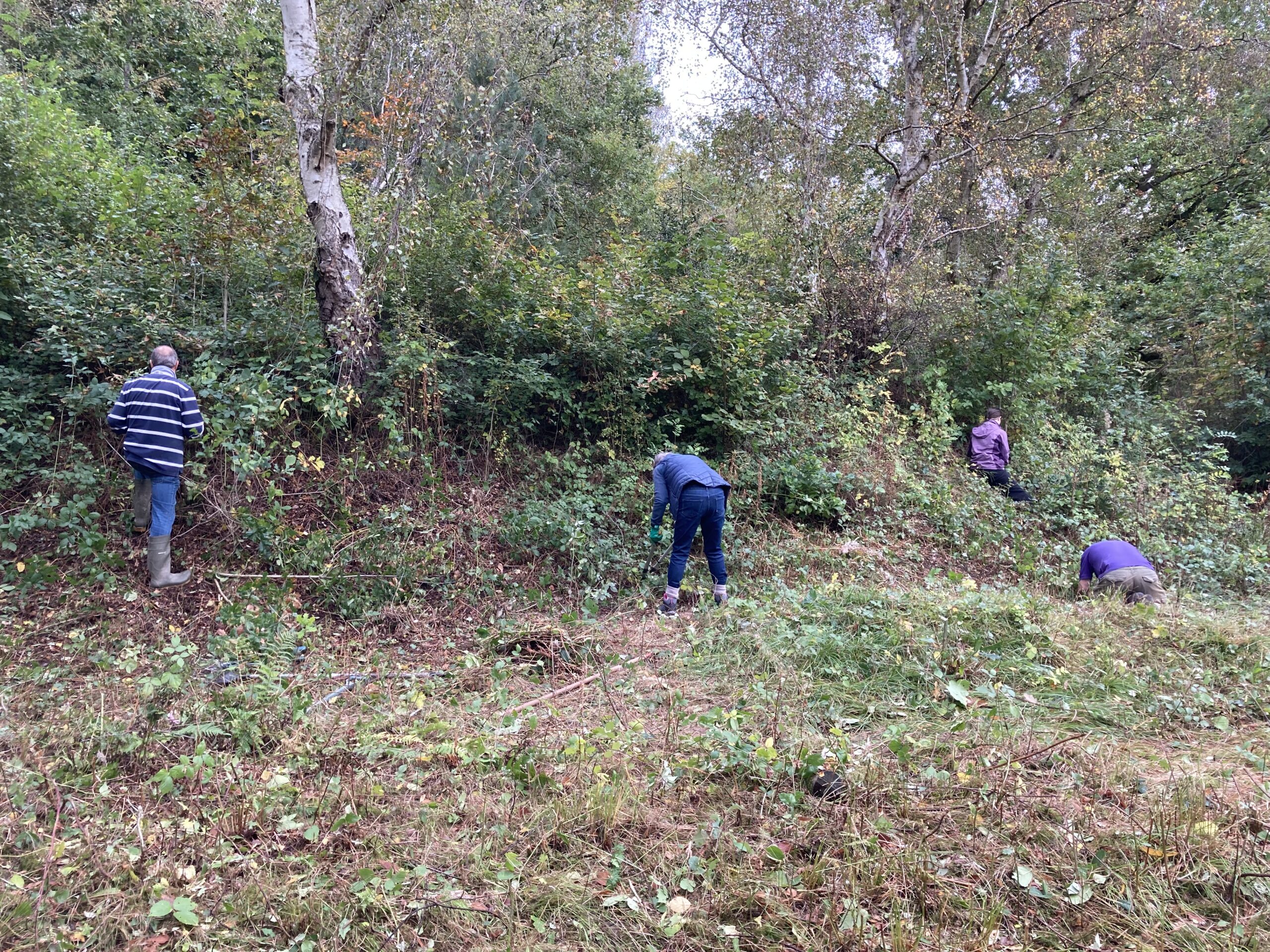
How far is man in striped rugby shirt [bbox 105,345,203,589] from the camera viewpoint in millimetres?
5312

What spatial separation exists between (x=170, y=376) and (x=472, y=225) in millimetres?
3761

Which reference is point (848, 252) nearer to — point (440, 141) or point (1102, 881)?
point (440, 141)

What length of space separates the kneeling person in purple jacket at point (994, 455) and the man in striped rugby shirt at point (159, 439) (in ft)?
30.9

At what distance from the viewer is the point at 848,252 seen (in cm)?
1141

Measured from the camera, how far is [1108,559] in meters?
6.18

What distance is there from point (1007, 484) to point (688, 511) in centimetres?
598

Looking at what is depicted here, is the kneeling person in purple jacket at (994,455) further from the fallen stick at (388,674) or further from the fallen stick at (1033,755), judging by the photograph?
the fallen stick at (388,674)

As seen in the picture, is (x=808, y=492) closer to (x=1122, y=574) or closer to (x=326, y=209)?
(x=1122, y=574)

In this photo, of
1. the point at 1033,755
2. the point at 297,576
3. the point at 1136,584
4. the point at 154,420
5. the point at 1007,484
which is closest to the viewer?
the point at 1033,755

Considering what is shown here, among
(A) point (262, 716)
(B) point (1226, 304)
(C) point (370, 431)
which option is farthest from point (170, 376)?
(B) point (1226, 304)

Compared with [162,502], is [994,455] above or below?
above

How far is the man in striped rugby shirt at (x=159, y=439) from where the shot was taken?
531 centimetres

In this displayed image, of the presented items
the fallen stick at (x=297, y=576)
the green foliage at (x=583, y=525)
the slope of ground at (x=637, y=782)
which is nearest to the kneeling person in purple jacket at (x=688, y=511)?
the green foliage at (x=583, y=525)

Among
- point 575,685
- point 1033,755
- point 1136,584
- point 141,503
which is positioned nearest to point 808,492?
point 1136,584
